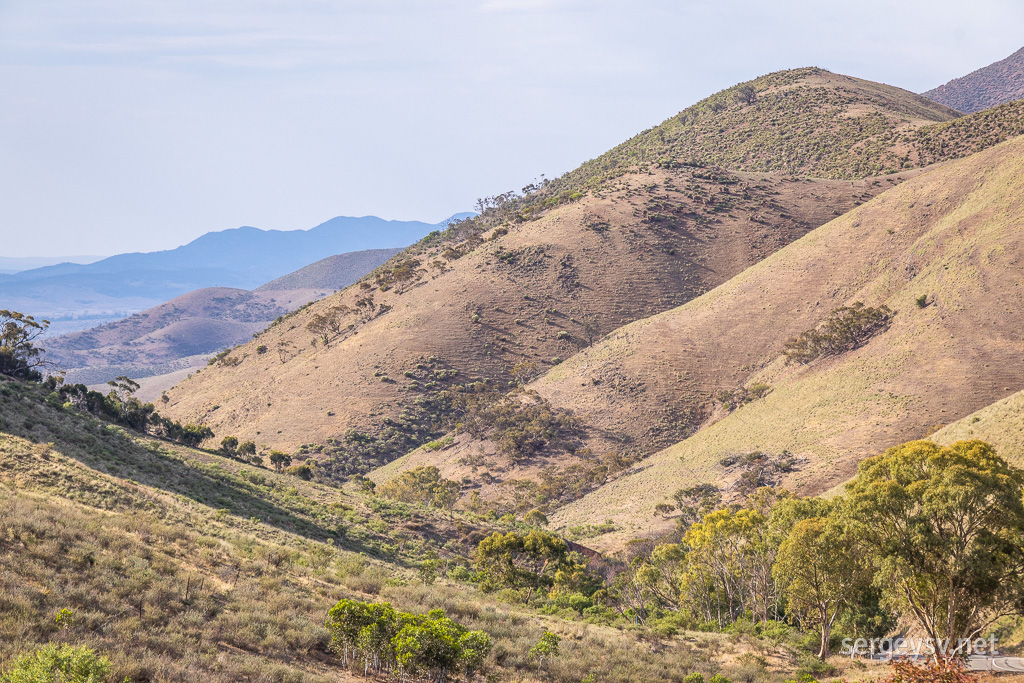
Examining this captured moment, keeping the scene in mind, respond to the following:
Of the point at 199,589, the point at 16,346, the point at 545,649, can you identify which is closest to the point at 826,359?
the point at 545,649

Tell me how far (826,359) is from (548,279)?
138 ft

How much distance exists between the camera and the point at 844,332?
61062mm

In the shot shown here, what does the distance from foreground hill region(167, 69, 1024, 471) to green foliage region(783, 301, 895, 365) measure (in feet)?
85.5

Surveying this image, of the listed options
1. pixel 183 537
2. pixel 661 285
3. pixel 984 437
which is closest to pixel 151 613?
pixel 183 537

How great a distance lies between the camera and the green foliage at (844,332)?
198ft

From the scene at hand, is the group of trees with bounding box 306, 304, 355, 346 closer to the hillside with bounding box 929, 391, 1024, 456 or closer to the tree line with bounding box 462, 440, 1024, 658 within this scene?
the tree line with bounding box 462, 440, 1024, 658

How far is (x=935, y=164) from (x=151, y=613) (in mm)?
120733

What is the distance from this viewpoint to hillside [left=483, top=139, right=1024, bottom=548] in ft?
160

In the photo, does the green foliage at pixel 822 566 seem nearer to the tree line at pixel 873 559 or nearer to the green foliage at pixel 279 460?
the tree line at pixel 873 559

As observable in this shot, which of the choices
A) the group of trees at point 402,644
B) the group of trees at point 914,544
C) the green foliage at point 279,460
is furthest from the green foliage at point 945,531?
the green foliage at point 279,460

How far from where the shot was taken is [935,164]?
341 ft

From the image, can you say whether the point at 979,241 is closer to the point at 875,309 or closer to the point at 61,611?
the point at 875,309

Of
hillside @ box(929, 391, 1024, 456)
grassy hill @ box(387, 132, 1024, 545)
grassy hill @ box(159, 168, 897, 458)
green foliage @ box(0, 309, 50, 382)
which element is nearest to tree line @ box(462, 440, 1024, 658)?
hillside @ box(929, 391, 1024, 456)

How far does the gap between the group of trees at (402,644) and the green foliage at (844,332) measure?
5564 cm
